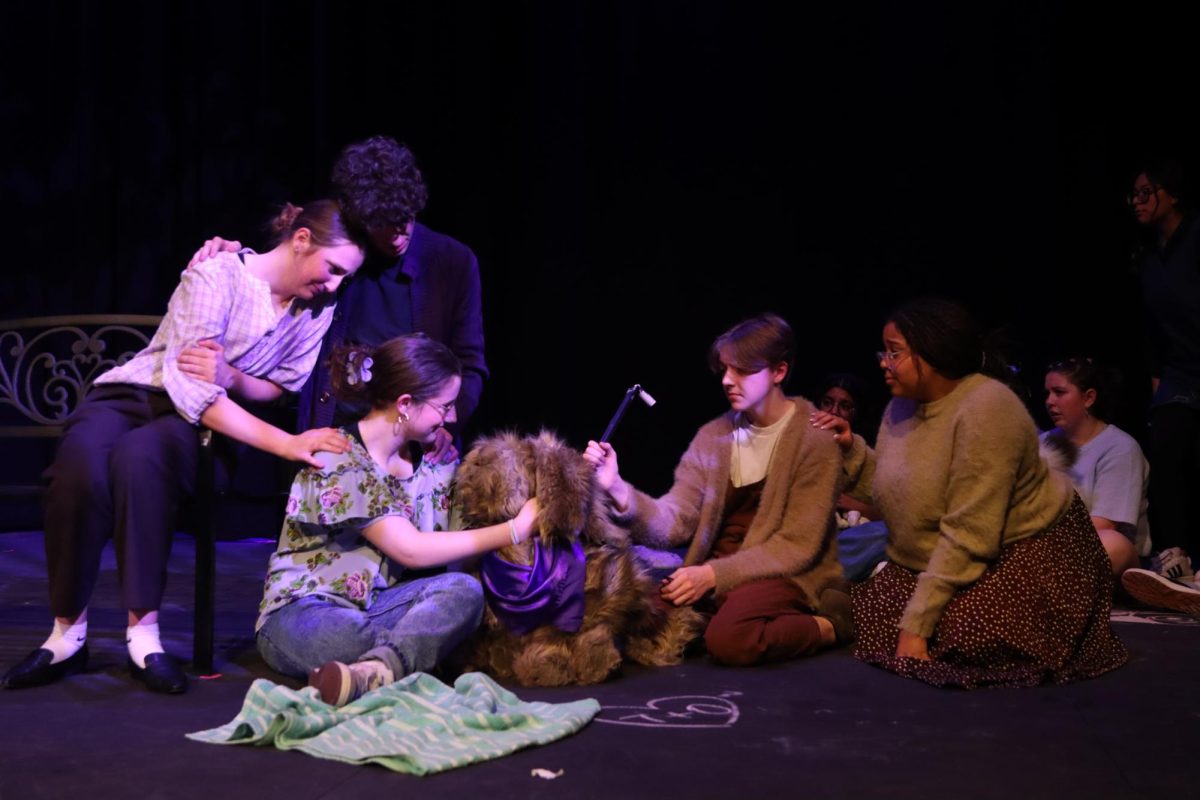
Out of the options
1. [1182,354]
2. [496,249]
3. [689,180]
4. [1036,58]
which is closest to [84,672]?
[496,249]

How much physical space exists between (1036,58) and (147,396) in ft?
12.1

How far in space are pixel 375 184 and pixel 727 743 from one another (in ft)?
5.52

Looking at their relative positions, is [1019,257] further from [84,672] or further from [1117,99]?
[84,672]

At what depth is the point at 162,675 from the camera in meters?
2.95

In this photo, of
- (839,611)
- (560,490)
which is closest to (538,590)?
(560,490)

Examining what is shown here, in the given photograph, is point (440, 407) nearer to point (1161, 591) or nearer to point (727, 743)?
point (727, 743)

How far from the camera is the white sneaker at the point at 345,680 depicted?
268 centimetres

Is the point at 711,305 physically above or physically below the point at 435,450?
above

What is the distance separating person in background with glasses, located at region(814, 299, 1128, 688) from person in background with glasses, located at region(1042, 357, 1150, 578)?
1083 mm

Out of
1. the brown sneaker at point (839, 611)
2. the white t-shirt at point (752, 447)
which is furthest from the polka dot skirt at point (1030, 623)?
the white t-shirt at point (752, 447)

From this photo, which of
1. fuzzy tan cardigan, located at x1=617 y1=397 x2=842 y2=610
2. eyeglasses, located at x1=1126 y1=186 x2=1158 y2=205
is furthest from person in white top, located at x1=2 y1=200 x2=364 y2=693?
eyeglasses, located at x1=1126 y1=186 x2=1158 y2=205

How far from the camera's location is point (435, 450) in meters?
3.30

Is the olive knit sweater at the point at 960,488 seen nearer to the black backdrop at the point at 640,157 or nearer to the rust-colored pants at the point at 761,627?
the rust-colored pants at the point at 761,627

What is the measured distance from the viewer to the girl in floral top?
295 centimetres
